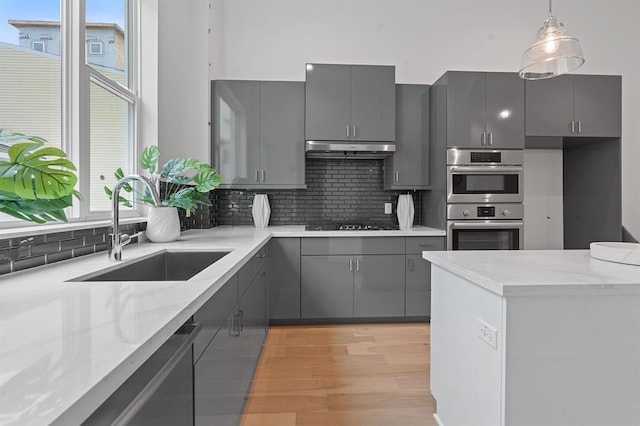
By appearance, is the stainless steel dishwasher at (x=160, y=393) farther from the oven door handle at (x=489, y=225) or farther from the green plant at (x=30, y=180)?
the oven door handle at (x=489, y=225)

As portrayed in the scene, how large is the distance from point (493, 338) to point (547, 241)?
3.22 meters

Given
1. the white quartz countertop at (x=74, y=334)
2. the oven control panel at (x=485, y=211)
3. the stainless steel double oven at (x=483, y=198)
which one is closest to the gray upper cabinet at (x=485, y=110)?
the stainless steel double oven at (x=483, y=198)

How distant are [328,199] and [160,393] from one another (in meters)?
3.01

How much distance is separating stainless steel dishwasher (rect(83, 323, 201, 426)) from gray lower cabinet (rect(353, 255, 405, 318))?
2.17m

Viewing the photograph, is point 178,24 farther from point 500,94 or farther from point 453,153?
point 500,94

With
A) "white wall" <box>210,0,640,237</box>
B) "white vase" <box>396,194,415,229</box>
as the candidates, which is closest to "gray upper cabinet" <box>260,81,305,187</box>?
"white wall" <box>210,0,640,237</box>

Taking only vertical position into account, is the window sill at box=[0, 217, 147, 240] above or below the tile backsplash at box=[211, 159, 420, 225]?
below

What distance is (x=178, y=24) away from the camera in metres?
3.01

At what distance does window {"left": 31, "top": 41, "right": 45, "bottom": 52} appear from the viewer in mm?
1604

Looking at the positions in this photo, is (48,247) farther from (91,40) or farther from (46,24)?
(91,40)

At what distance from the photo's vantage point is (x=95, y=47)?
6.81ft

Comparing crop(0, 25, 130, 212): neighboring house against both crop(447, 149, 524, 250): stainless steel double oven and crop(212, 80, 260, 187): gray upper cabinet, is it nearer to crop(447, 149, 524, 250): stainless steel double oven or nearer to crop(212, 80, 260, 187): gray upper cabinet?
crop(212, 80, 260, 187): gray upper cabinet

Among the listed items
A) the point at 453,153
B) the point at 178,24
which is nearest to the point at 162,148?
the point at 178,24

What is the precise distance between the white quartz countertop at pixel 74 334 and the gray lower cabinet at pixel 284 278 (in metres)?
1.66
